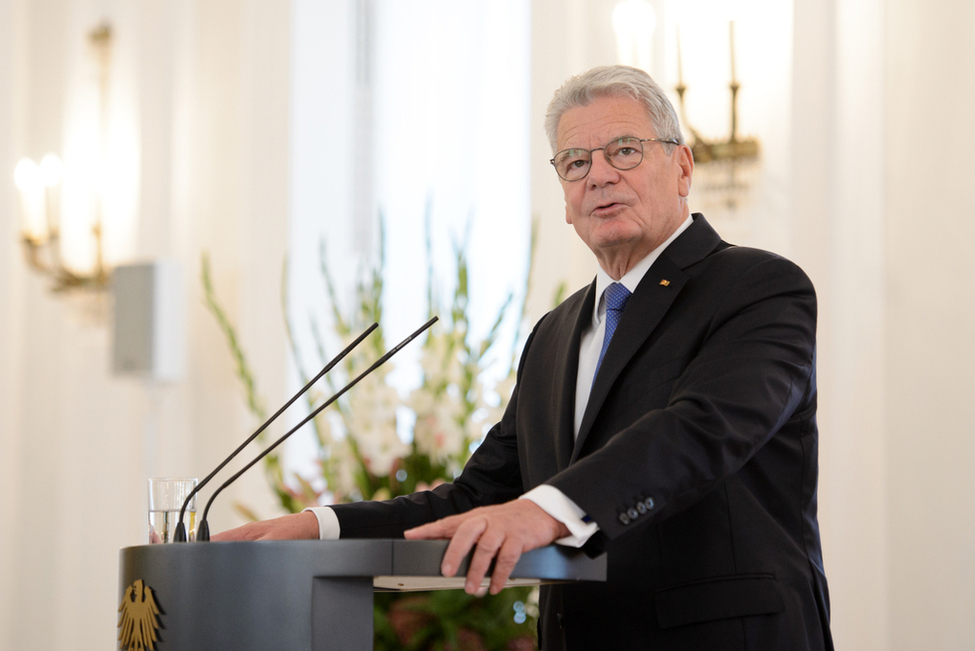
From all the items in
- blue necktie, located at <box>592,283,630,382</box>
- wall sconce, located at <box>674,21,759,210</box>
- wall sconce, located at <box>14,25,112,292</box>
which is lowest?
blue necktie, located at <box>592,283,630,382</box>

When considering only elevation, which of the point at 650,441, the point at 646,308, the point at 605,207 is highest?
the point at 605,207

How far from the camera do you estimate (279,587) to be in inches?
49.3

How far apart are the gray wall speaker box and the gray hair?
326 centimetres

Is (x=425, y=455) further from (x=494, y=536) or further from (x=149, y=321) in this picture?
(x=149, y=321)

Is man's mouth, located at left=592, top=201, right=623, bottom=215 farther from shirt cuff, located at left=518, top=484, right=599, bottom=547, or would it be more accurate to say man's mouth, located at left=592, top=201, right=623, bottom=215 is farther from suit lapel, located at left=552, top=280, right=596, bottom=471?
shirt cuff, located at left=518, top=484, right=599, bottom=547

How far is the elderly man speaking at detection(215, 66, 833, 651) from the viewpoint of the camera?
1394mm

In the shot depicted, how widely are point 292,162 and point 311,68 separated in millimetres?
463

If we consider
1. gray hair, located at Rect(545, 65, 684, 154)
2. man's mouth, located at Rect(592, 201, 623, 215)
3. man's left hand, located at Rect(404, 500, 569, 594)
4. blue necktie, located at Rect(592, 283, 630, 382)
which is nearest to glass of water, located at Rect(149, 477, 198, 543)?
man's left hand, located at Rect(404, 500, 569, 594)

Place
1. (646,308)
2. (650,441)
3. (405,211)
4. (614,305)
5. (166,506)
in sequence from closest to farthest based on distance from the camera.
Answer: (650,441) < (166,506) < (646,308) < (614,305) < (405,211)

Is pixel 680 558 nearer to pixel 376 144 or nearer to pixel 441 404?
pixel 441 404

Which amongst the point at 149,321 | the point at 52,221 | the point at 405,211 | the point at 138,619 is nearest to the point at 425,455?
the point at 138,619

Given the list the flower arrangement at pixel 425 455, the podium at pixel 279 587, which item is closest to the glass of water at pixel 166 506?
the podium at pixel 279 587

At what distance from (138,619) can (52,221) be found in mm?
4560

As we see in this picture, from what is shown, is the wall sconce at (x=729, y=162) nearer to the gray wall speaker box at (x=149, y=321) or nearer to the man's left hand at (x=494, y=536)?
the man's left hand at (x=494, y=536)
